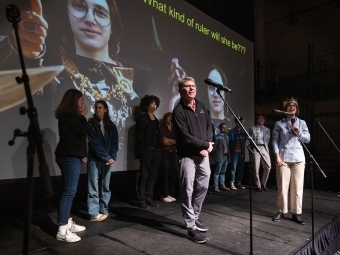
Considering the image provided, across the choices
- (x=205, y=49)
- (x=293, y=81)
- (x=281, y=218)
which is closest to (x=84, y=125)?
(x=281, y=218)

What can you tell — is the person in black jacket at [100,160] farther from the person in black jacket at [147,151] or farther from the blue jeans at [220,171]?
the blue jeans at [220,171]

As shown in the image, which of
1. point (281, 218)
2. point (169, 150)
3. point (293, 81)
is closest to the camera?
point (281, 218)

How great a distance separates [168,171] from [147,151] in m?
0.64

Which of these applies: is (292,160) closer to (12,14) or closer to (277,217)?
(277,217)

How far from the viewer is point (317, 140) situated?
734 centimetres

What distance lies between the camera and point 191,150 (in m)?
2.54

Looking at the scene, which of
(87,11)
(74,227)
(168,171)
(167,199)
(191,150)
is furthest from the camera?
(168,171)

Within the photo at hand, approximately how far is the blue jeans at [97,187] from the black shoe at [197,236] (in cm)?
113

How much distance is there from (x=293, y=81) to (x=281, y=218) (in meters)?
5.96

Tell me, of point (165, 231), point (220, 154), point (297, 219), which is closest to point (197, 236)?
point (165, 231)

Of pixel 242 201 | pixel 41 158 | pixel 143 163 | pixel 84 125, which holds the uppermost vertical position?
pixel 84 125

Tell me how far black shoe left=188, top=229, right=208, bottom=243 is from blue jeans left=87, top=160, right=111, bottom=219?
1.13 meters

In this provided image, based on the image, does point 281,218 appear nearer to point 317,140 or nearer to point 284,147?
point 284,147

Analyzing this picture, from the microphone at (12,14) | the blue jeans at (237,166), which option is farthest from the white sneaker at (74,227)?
the blue jeans at (237,166)
